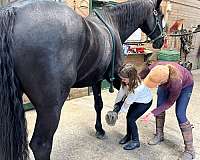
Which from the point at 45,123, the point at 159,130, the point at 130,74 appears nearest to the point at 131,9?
the point at 130,74

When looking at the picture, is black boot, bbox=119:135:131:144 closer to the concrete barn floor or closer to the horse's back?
the concrete barn floor

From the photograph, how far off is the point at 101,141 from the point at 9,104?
1.56 m

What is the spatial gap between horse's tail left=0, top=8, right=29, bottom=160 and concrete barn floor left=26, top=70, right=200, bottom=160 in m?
0.85

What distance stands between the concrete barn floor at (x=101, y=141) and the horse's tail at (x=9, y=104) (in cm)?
85

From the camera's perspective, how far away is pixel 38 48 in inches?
62.3

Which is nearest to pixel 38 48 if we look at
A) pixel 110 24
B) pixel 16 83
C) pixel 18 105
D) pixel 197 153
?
pixel 16 83

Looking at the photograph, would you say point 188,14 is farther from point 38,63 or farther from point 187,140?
point 38,63

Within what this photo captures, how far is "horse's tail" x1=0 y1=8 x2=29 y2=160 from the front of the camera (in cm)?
154

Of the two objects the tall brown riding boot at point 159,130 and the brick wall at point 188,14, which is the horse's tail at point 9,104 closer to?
the tall brown riding boot at point 159,130

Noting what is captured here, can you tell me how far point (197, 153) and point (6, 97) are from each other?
2.05 meters

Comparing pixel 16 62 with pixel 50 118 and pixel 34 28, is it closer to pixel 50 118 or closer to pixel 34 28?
pixel 34 28

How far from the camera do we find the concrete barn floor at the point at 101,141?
8.70ft

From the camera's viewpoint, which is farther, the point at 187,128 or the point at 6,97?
the point at 187,128

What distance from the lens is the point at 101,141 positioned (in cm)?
299
